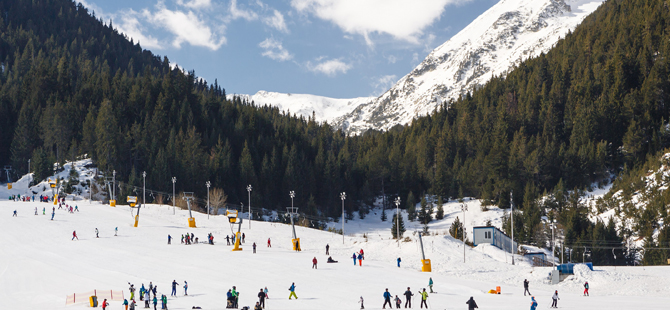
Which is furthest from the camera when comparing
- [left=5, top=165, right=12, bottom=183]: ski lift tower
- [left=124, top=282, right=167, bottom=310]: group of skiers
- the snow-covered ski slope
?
[left=5, top=165, right=12, bottom=183]: ski lift tower

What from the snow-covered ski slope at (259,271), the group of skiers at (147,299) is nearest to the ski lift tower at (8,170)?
the snow-covered ski slope at (259,271)

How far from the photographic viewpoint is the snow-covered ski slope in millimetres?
35781

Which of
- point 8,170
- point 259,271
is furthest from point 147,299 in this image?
point 8,170

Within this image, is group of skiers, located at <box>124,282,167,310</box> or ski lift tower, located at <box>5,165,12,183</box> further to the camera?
ski lift tower, located at <box>5,165,12,183</box>

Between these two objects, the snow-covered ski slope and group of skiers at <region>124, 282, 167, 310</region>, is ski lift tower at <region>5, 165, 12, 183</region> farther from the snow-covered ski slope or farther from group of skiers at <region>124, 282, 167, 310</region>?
group of skiers at <region>124, 282, 167, 310</region>

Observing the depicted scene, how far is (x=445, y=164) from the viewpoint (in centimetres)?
13588

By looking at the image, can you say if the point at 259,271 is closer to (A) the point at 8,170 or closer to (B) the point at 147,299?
(B) the point at 147,299

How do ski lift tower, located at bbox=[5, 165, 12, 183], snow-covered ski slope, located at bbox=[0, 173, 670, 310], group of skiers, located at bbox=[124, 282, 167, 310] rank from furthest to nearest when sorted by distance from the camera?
ski lift tower, located at bbox=[5, 165, 12, 183] < snow-covered ski slope, located at bbox=[0, 173, 670, 310] < group of skiers, located at bbox=[124, 282, 167, 310]

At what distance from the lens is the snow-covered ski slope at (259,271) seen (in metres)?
35.8

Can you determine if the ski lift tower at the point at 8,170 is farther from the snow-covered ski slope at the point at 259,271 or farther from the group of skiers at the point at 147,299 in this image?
the group of skiers at the point at 147,299

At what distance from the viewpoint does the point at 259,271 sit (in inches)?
1769

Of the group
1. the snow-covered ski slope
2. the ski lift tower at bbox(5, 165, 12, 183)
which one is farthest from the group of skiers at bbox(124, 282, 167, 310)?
the ski lift tower at bbox(5, 165, 12, 183)

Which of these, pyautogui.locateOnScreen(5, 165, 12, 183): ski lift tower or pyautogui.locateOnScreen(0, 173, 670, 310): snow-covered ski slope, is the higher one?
pyautogui.locateOnScreen(5, 165, 12, 183): ski lift tower

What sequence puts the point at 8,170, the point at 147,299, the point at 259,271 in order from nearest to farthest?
the point at 147,299
the point at 259,271
the point at 8,170
